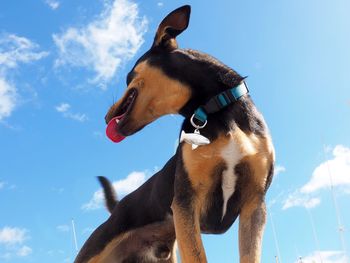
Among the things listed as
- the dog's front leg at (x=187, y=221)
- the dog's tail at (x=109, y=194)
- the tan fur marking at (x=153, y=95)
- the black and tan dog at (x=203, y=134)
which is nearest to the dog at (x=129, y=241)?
the black and tan dog at (x=203, y=134)

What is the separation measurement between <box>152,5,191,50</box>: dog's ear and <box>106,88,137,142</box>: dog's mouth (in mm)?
579

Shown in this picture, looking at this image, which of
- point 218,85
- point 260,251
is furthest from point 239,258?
point 218,85

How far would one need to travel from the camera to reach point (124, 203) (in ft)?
19.7

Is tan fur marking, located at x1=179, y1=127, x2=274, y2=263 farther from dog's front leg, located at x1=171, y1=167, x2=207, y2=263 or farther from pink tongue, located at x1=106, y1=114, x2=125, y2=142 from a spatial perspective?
pink tongue, located at x1=106, y1=114, x2=125, y2=142

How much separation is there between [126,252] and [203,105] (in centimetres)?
220

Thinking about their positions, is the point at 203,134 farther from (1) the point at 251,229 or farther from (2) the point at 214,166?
(1) the point at 251,229

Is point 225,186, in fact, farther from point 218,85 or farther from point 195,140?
point 218,85

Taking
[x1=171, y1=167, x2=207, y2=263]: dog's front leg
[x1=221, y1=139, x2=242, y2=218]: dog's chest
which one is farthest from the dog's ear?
[x1=171, y1=167, x2=207, y2=263]: dog's front leg

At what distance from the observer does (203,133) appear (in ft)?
15.3

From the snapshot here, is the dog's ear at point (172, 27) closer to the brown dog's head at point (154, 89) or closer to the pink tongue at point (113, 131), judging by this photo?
the brown dog's head at point (154, 89)

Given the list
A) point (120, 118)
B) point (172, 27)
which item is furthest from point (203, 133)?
point (172, 27)

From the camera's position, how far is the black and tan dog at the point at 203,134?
456 cm

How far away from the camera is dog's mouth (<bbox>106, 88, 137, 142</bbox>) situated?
505 centimetres

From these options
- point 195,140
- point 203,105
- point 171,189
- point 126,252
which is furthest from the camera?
point 126,252
